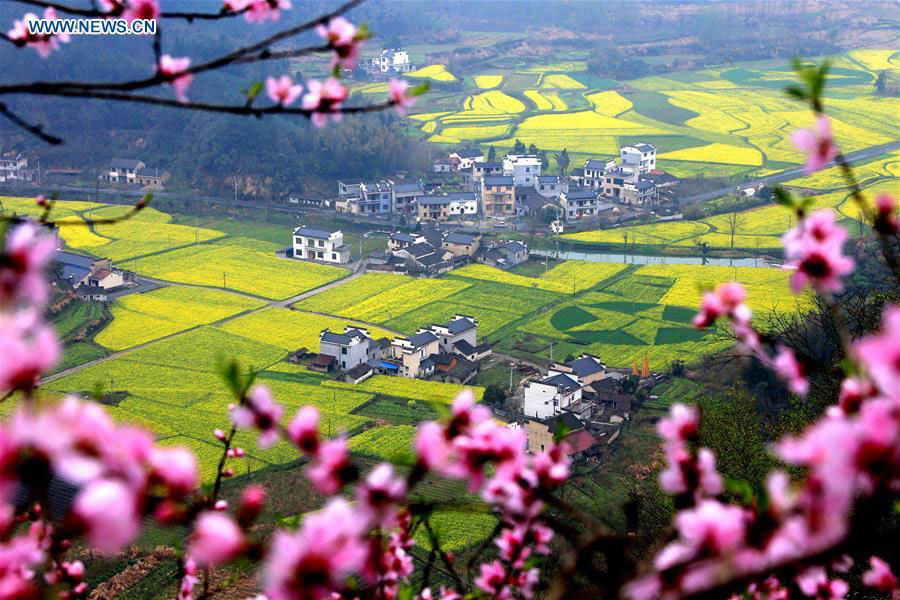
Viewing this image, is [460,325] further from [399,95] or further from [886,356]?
[886,356]

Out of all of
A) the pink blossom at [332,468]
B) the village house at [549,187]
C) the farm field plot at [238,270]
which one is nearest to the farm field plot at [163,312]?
the farm field plot at [238,270]

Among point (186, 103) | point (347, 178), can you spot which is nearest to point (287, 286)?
point (347, 178)

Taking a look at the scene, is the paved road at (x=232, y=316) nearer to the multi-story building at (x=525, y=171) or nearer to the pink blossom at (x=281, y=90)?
the multi-story building at (x=525, y=171)

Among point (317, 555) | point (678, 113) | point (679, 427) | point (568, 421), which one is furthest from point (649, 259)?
point (317, 555)

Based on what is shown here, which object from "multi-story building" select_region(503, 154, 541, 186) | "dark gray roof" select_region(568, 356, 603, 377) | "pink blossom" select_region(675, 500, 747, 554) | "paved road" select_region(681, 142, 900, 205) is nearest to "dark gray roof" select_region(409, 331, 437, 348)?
"dark gray roof" select_region(568, 356, 603, 377)

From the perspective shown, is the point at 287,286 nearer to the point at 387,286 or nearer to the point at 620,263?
the point at 387,286

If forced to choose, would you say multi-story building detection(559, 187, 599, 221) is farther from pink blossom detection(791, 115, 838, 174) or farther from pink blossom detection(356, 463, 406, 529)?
pink blossom detection(356, 463, 406, 529)
